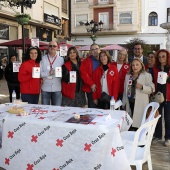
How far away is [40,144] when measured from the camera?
2900mm

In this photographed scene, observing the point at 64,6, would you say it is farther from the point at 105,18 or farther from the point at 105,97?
the point at 105,97

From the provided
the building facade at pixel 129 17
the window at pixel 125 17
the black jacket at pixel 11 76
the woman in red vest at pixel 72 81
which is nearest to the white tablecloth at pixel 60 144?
the woman in red vest at pixel 72 81

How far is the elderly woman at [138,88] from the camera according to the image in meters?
4.38

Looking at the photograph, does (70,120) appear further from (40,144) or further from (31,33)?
(31,33)

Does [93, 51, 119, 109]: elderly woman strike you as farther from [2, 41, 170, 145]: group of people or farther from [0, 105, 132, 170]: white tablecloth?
[0, 105, 132, 170]: white tablecloth

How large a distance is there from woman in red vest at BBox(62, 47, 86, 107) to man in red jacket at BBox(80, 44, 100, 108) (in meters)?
0.12

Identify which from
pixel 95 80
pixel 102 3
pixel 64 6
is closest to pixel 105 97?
pixel 95 80

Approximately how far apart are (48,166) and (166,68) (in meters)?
2.71

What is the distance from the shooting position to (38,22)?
21438 mm

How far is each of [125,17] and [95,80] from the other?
25.9 metres

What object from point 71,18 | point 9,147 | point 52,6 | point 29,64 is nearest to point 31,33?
point 52,6

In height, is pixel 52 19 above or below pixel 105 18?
below

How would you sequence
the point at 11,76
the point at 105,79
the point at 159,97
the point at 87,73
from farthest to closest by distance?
the point at 11,76
the point at 87,73
the point at 105,79
the point at 159,97

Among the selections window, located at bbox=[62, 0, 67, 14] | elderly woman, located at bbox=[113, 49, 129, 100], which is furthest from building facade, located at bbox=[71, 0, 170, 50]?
elderly woman, located at bbox=[113, 49, 129, 100]
